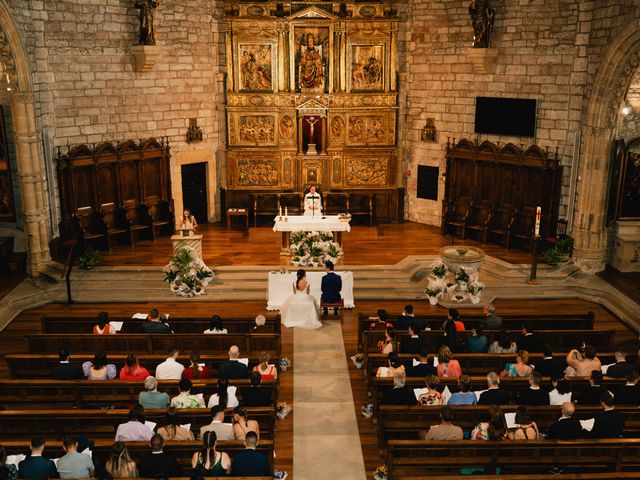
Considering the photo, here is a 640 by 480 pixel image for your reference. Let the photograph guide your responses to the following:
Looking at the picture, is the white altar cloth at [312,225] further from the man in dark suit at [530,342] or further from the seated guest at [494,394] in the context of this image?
the seated guest at [494,394]

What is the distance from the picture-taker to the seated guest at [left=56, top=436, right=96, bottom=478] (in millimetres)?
7742

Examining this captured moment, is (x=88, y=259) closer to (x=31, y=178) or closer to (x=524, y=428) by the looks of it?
(x=31, y=178)

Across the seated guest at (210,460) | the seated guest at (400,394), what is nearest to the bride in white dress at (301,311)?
the seated guest at (400,394)

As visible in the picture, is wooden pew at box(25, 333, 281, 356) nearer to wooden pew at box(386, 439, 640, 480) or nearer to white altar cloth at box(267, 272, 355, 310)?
white altar cloth at box(267, 272, 355, 310)

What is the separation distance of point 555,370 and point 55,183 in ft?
43.4

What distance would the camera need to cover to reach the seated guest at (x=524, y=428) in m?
8.26

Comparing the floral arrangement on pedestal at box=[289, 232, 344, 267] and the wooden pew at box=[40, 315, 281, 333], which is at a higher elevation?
the floral arrangement on pedestal at box=[289, 232, 344, 267]

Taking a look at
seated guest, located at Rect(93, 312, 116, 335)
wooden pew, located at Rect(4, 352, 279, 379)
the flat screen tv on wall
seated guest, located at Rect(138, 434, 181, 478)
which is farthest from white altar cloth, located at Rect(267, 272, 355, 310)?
seated guest, located at Rect(138, 434, 181, 478)

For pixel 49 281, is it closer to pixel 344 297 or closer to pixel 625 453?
pixel 344 297

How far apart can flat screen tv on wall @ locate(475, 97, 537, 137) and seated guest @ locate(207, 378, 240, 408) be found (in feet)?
40.2

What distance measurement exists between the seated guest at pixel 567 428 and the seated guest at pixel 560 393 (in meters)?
1.02

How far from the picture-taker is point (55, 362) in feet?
36.5

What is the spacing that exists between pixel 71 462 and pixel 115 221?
12466 mm

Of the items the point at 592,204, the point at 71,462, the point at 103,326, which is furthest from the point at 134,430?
the point at 592,204
